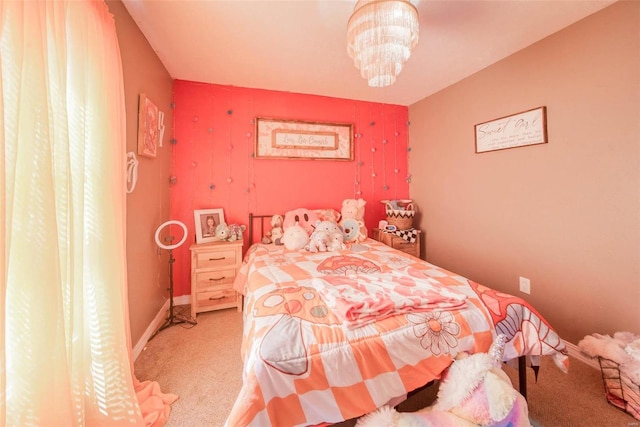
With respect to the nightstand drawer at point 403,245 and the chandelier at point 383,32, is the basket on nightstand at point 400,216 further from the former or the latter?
the chandelier at point 383,32

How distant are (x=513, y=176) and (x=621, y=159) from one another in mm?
685

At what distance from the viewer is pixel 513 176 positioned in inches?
91.7

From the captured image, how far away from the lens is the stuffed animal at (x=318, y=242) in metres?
2.46

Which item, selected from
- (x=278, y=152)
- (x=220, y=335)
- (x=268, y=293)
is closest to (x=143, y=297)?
(x=220, y=335)

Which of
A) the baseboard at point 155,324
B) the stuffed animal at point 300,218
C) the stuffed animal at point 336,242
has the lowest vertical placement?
the baseboard at point 155,324

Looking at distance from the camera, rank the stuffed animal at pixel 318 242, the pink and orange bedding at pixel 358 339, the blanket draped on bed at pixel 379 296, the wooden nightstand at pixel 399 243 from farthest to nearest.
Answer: the wooden nightstand at pixel 399 243, the stuffed animal at pixel 318 242, the blanket draped on bed at pixel 379 296, the pink and orange bedding at pixel 358 339

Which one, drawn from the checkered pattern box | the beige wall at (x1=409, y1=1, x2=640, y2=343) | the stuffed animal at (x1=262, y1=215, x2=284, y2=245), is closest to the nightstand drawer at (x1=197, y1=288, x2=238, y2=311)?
the stuffed animal at (x1=262, y1=215, x2=284, y2=245)

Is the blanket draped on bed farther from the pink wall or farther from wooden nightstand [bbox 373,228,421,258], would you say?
the pink wall

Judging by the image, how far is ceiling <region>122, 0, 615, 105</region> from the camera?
171 cm

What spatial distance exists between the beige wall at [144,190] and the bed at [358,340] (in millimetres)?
1010

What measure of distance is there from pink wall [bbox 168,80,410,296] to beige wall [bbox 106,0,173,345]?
0.20 metres

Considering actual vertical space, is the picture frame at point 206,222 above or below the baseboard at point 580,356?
above

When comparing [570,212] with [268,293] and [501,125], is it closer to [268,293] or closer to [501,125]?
[501,125]

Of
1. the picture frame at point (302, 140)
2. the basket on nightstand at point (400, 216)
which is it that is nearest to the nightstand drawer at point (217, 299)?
the picture frame at point (302, 140)
